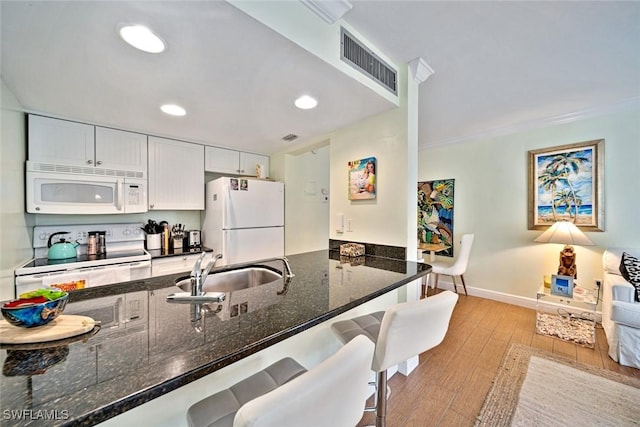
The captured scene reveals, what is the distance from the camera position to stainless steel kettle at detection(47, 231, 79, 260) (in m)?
2.08

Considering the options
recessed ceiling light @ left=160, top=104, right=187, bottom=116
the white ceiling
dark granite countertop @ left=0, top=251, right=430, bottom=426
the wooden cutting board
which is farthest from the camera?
recessed ceiling light @ left=160, top=104, right=187, bottom=116

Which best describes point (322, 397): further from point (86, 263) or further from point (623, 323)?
point (623, 323)

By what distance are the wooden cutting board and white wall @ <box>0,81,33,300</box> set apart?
1361 mm

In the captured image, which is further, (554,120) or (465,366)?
(554,120)

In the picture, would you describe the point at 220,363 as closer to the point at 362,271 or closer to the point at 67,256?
the point at 362,271

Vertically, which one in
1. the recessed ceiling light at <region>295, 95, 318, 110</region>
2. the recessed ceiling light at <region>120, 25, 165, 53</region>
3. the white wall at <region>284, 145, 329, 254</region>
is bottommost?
the white wall at <region>284, 145, 329, 254</region>

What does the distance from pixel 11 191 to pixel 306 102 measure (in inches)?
85.4

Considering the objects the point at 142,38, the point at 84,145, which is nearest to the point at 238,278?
the point at 142,38

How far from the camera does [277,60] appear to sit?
1341mm

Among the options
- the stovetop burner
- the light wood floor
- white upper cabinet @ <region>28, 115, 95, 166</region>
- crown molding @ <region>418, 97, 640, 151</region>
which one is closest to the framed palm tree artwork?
crown molding @ <region>418, 97, 640, 151</region>

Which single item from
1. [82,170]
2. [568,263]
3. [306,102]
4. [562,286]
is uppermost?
[306,102]

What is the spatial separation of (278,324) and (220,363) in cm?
22

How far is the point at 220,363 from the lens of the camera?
23.5 inches

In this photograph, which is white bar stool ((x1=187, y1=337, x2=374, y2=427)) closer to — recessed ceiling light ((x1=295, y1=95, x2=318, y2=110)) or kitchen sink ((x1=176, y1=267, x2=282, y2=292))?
kitchen sink ((x1=176, y1=267, x2=282, y2=292))
